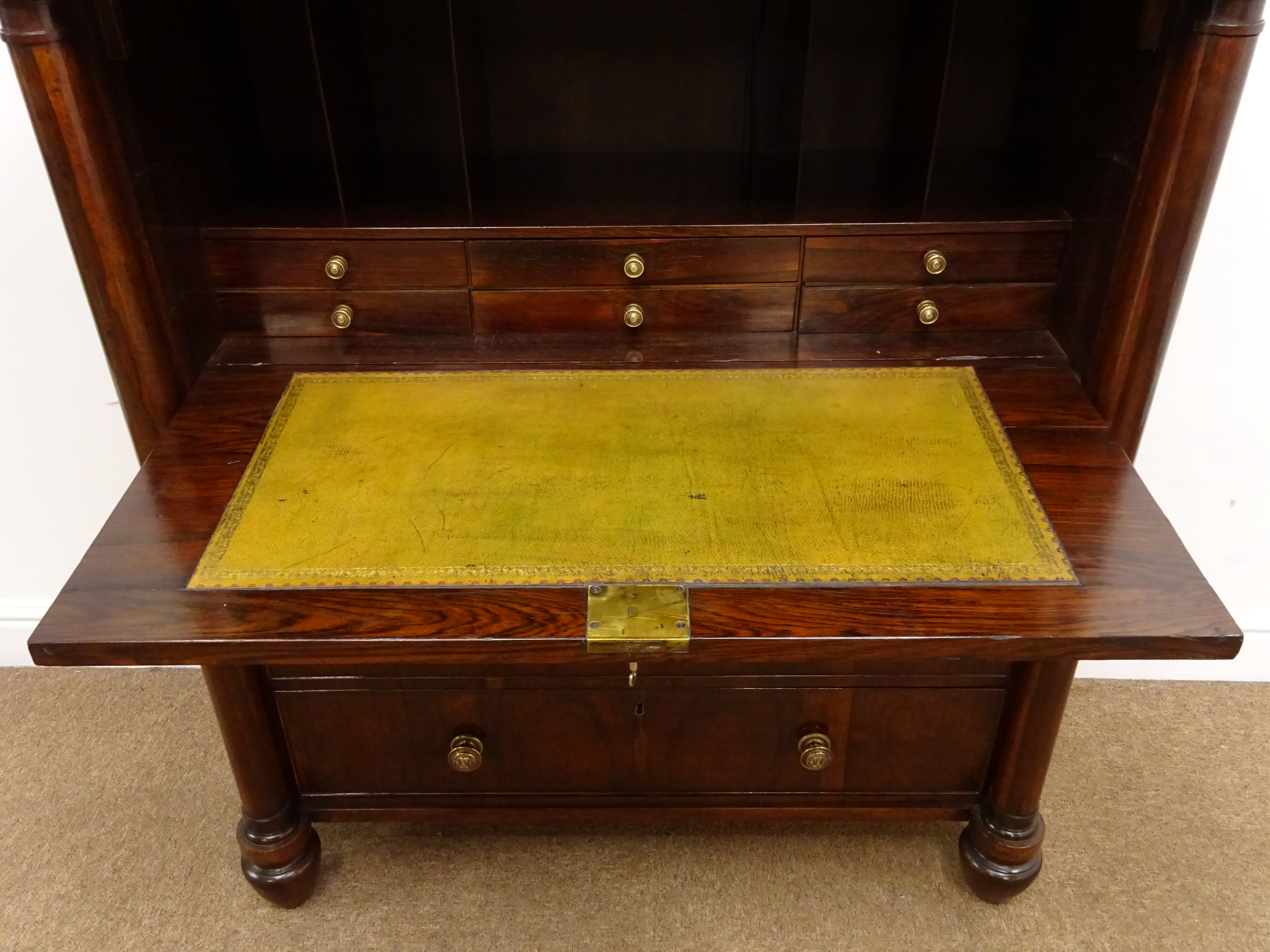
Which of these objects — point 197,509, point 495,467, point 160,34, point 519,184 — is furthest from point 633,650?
point 160,34

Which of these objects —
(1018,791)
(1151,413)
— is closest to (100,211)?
(1018,791)

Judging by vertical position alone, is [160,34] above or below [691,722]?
above

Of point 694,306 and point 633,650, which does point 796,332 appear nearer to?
point 694,306

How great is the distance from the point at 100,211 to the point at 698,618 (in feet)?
2.62

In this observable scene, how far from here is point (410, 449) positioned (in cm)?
114

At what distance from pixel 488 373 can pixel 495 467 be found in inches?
8.6

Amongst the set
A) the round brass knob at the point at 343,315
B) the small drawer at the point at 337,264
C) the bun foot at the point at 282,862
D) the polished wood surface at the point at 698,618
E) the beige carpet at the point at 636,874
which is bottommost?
the beige carpet at the point at 636,874

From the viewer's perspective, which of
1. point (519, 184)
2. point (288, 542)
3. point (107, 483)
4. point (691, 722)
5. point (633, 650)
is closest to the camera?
point (633, 650)

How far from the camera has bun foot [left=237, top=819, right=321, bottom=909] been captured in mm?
1325

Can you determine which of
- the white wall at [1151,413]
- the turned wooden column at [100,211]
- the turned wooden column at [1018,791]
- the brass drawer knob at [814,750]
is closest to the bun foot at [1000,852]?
the turned wooden column at [1018,791]

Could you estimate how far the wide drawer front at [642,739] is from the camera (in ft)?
4.04

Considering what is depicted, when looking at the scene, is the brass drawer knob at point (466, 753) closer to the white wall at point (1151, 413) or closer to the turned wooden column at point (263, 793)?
the turned wooden column at point (263, 793)

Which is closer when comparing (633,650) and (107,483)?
(633,650)

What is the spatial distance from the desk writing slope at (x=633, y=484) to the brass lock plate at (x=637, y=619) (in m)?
0.02
